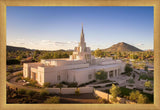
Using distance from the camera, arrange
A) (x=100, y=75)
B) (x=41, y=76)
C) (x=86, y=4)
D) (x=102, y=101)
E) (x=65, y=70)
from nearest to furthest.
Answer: (x=86, y=4)
(x=102, y=101)
(x=41, y=76)
(x=65, y=70)
(x=100, y=75)

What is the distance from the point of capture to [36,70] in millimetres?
17500

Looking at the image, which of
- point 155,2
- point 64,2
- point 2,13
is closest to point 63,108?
point 64,2

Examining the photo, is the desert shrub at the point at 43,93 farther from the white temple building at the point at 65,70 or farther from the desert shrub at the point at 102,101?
the desert shrub at the point at 102,101

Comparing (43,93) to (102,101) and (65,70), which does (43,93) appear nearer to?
(102,101)

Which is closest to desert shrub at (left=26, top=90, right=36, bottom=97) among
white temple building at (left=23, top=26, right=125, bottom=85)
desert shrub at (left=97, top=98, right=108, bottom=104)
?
white temple building at (left=23, top=26, right=125, bottom=85)

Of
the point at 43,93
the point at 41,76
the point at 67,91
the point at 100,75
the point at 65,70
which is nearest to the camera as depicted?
the point at 43,93

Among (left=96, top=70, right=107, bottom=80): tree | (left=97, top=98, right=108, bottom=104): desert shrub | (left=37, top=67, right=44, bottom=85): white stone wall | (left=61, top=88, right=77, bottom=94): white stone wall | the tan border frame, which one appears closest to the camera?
the tan border frame

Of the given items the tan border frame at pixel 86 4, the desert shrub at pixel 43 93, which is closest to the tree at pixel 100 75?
the desert shrub at pixel 43 93

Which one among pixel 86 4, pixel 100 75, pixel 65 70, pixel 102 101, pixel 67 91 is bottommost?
pixel 102 101

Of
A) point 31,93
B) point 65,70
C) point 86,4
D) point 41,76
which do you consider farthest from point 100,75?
point 86,4

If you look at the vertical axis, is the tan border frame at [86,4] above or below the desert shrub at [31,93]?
above

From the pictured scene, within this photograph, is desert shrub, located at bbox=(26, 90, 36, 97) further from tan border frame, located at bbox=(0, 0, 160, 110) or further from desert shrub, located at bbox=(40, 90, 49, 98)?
tan border frame, located at bbox=(0, 0, 160, 110)

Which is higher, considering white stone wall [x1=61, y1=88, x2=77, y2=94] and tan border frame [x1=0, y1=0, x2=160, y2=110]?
tan border frame [x1=0, y1=0, x2=160, y2=110]

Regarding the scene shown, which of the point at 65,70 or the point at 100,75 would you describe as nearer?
the point at 65,70
